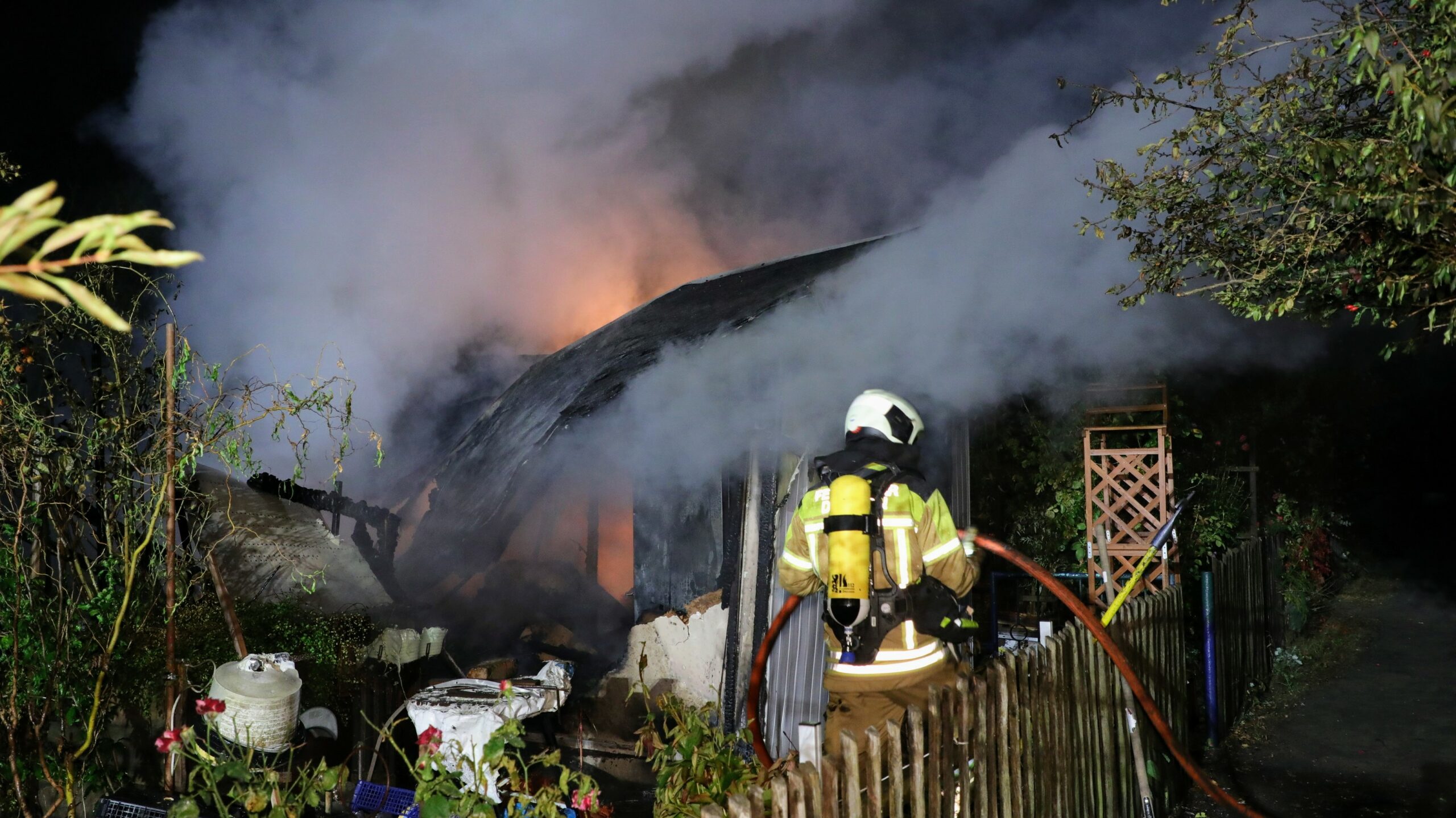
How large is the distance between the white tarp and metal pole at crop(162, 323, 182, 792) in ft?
3.56

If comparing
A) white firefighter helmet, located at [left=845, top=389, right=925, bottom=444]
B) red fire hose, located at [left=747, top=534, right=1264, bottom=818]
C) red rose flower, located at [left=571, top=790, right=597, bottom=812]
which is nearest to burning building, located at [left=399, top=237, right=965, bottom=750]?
red fire hose, located at [left=747, top=534, right=1264, bottom=818]

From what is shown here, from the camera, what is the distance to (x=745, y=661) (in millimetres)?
6566

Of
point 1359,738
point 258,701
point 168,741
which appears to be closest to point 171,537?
point 258,701

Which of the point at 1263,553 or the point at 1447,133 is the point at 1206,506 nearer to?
the point at 1263,553

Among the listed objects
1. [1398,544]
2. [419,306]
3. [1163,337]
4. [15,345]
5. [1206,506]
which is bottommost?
[1398,544]

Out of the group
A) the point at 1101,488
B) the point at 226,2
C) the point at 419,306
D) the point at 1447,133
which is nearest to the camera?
the point at 1447,133

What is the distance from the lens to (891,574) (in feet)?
12.2

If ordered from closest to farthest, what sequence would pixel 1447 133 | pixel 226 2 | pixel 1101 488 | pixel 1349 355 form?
pixel 1447 133, pixel 1101 488, pixel 226 2, pixel 1349 355

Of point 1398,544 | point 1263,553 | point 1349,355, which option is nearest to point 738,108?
point 1263,553

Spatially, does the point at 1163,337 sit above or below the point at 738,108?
below

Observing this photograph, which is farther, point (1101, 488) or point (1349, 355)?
point (1349, 355)

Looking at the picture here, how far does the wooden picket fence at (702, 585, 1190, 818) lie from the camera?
2518mm

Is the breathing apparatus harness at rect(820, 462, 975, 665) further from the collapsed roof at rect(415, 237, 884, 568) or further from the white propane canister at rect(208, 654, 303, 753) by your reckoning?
the collapsed roof at rect(415, 237, 884, 568)

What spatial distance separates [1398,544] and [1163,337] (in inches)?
538
